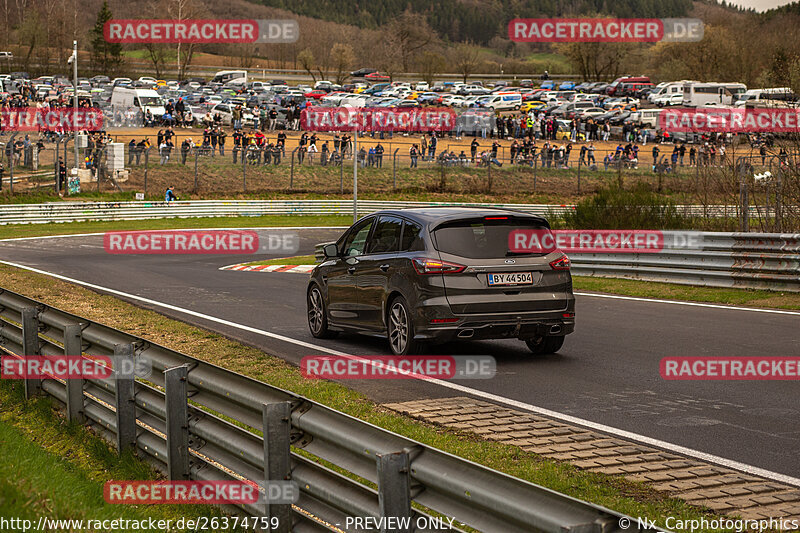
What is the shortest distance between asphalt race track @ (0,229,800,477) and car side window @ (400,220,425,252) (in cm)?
147

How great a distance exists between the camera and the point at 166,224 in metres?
44.7

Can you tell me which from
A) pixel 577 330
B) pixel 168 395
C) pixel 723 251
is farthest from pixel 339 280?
pixel 723 251

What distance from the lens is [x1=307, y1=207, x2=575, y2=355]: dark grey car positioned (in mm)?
10969

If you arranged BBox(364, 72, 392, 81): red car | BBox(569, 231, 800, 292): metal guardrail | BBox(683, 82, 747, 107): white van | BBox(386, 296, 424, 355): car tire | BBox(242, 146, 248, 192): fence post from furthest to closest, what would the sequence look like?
BBox(364, 72, 392, 81): red car
BBox(683, 82, 747, 107): white van
BBox(242, 146, 248, 192): fence post
BBox(569, 231, 800, 292): metal guardrail
BBox(386, 296, 424, 355): car tire

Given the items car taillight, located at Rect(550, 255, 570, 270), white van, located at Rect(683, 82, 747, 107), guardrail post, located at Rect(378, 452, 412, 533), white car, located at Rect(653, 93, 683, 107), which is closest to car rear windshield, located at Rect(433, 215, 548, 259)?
car taillight, located at Rect(550, 255, 570, 270)

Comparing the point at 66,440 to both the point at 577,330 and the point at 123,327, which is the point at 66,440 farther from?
the point at 577,330

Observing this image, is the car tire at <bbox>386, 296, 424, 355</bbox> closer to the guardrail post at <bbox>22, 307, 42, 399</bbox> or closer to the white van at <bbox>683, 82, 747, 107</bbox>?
the guardrail post at <bbox>22, 307, 42, 399</bbox>

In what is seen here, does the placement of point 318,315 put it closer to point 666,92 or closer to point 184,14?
point 666,92

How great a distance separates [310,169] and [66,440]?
45393 mm

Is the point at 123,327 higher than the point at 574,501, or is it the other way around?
the point at 574,501

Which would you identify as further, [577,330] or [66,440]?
[577,330]

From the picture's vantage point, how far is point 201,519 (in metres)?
6.00

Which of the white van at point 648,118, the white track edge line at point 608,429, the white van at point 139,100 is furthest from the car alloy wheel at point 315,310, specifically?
the white van at point 648,118

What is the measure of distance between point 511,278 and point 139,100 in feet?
199
